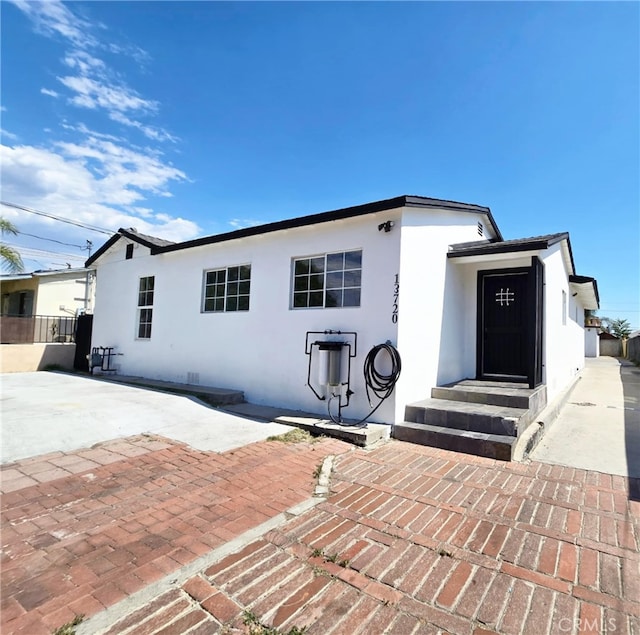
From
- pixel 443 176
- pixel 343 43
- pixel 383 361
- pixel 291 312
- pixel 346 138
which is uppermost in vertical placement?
pixel 343 43

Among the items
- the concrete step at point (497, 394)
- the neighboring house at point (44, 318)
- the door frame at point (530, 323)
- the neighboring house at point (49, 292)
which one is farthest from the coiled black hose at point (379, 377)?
the neighboring house at point (49, 292)

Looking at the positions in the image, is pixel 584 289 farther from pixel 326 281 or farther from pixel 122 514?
pixel 122 514

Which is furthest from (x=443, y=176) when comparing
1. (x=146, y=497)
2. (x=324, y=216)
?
(x=146, y=497)

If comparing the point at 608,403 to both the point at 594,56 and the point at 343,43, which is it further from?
the point at 343,43

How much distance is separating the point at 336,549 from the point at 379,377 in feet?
9.96

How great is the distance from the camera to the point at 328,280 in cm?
610

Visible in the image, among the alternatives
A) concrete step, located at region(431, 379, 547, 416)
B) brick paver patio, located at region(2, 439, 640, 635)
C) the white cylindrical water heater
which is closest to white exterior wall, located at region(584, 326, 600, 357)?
concrete step, located at region(431, 379, 547, 416)

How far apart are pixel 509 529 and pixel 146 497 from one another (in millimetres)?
2971

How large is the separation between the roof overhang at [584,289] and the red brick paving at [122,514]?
10105mm

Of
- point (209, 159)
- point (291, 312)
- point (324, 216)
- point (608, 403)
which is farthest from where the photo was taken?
point (209, 159)

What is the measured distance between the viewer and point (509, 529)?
8.77ft

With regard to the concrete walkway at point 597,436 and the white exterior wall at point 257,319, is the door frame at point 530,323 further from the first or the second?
the white exterior wall at point 257,319

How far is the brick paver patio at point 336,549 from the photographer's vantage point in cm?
178

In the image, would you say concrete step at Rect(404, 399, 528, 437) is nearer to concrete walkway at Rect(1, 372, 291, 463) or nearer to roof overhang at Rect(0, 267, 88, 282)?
concrete walkway at Rect(1, 372, 291, 463)
